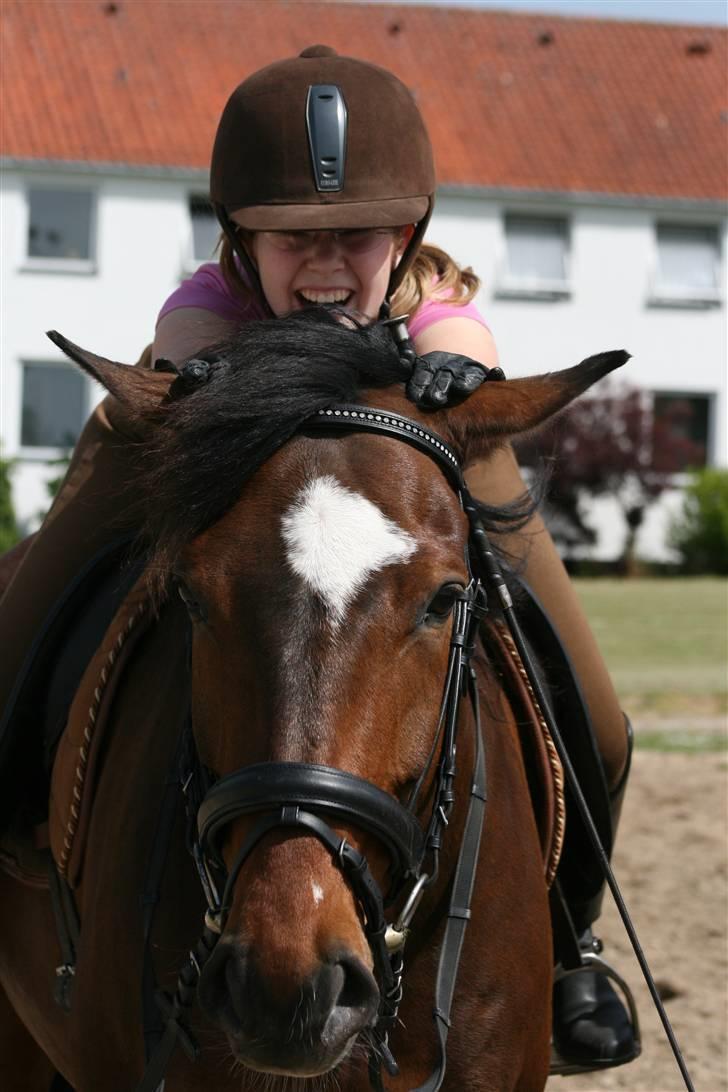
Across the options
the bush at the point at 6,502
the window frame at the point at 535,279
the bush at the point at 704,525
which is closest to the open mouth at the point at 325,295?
the bush at the point at 6,502

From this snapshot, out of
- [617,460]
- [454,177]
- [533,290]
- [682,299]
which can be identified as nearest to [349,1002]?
[454,177]

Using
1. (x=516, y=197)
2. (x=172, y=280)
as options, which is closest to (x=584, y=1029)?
(x=172, y=280)

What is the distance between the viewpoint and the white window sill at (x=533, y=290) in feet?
94.6

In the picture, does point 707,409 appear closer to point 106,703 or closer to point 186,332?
point 186,332

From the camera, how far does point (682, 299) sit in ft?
96.6

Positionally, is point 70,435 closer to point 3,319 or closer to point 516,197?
point 3,319

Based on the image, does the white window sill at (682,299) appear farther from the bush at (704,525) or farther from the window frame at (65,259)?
the window frame at (65,259)

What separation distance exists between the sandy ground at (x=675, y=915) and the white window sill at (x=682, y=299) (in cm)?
2007

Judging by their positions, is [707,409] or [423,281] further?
[707,409]

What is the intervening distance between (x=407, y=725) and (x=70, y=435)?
25.2m

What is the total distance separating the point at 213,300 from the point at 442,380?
2.95 feet

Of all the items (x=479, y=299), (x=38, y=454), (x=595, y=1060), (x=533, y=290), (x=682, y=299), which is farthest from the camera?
(x=682, y=299)

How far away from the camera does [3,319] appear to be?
25844 millimetres

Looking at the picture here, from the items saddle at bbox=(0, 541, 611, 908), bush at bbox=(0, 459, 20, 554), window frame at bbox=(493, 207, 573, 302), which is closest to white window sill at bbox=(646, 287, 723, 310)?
window frame at bbox=(493, 207, 573, 302)
